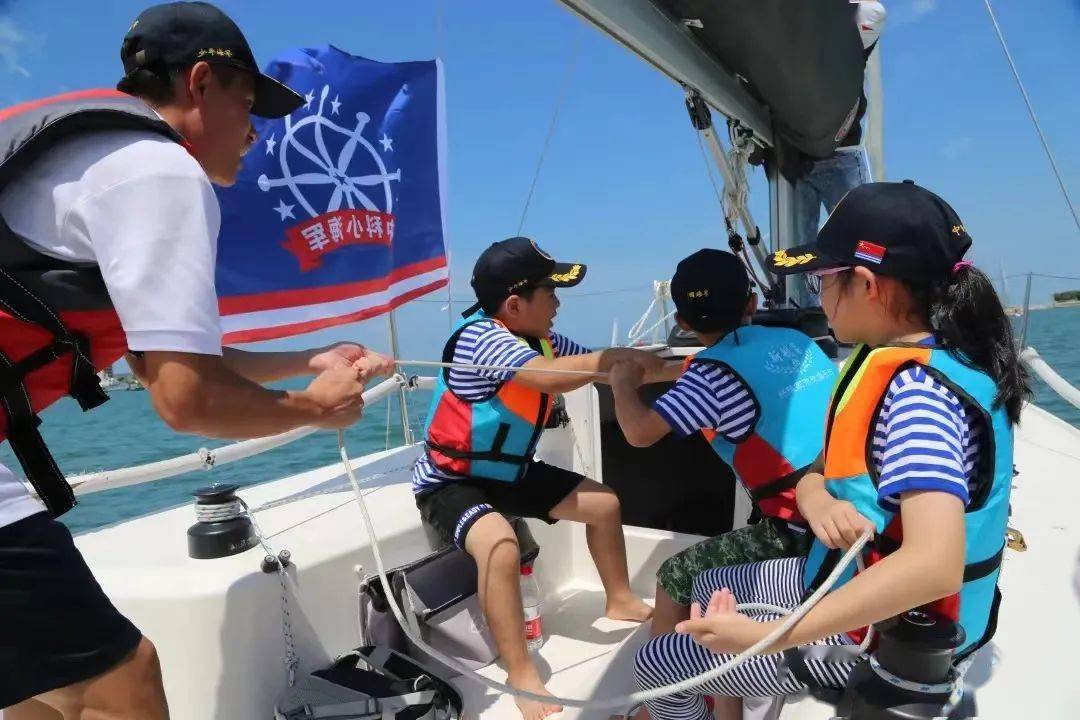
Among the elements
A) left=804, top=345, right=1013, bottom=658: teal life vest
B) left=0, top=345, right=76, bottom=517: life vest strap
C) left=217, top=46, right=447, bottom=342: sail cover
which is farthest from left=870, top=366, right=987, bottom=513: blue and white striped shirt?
left=217, top=46, right=447, bottom=342: sail cover

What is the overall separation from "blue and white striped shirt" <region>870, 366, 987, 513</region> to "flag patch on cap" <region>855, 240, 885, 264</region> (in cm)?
17

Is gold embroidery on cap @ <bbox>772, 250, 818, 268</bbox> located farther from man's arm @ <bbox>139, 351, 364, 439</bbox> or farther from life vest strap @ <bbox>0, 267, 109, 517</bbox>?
life vest strap @ <bbox>0, 267, 109, 517</bbox>

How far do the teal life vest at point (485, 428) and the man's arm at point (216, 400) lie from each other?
1.10m

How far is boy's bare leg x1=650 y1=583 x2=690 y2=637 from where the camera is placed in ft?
6.15

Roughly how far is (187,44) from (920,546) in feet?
4.05

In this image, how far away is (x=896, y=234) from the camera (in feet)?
3.56

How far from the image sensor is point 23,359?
39.4 inches

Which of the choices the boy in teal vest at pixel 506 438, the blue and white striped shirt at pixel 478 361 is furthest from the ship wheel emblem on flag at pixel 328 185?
the blue and white striped shirt at pixel 478 361

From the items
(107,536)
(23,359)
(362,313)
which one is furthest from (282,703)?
(362,313)

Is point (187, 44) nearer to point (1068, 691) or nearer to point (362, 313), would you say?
point (1068, 691)

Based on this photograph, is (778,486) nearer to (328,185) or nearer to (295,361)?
(295,361)

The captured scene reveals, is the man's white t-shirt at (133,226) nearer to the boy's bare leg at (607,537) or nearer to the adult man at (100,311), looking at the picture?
the adult man at (100,311)

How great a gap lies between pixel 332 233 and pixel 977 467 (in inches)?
152

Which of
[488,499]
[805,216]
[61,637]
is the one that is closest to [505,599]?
[488,499]
